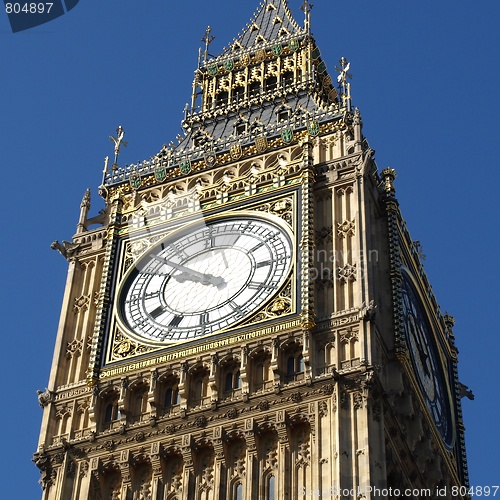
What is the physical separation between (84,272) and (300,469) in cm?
939

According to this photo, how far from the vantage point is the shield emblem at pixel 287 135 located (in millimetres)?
38062

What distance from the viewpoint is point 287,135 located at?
38188 mm

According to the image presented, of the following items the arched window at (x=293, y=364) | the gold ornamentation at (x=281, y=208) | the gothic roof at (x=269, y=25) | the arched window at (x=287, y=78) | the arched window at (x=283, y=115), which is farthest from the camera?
the gothic roof at (x=269, y=25)

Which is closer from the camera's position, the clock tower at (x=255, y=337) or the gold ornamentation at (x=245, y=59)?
the clock tower at (x=255, y=337)

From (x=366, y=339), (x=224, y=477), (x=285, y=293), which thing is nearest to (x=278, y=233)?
(x=285, y=293)

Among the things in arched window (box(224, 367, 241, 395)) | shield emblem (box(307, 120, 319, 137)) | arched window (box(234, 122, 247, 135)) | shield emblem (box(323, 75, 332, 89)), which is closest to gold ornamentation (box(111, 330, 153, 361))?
arched window (box(224, 367, 241, 395))

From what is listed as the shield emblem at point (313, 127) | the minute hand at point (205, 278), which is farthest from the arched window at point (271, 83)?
the minute hand at point (205, 278)

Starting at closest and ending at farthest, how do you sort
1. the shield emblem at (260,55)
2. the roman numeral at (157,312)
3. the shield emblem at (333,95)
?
1. the roman numeral at (157,312)
2. the shield emblem at (333,95)
3. the shield emblem at (260,55)

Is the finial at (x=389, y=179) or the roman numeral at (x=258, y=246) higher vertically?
the finial at (x=389, y=179)

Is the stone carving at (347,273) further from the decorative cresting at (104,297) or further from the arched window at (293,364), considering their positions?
the decorative cresting at (104,297)

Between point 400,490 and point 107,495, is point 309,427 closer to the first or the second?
point 400,490

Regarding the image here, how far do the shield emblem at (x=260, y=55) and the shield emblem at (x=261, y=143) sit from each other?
8002 mm

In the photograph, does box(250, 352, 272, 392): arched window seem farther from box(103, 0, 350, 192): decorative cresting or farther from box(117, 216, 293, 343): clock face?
box(103, 0, 350, 192): decorative cresting

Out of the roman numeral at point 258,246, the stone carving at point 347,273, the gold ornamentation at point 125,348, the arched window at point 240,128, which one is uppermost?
the arched window at point 240,128
